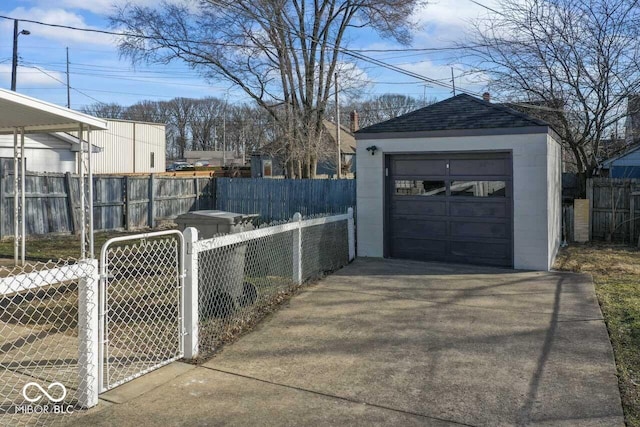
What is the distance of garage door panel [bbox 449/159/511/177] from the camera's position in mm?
9719

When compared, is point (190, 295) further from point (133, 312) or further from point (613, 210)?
point (613, 210)

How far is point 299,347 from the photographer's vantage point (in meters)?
5.12

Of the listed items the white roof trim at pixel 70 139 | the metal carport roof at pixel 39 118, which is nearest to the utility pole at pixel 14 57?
the white roof trim at pixel 70 139

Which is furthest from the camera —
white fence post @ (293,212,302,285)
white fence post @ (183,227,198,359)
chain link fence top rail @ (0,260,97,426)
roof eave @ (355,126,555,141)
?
roof eave @ (355,126,555,141)

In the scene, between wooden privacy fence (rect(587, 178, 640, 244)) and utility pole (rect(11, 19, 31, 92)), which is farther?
utility pole (rect(11, 19, 31, 92))

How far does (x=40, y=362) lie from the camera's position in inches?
174

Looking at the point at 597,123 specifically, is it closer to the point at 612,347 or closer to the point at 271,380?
the point at 612,347

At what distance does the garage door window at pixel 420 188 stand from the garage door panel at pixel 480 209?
14.6 inches

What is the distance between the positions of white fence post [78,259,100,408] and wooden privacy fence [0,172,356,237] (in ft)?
36.2

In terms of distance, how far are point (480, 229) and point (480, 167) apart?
3.80 feet

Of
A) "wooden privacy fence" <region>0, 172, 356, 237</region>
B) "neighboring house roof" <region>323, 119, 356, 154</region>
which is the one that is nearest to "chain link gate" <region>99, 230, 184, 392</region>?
"wooden privacy fence" <region>0, 172, 356, 237</region>

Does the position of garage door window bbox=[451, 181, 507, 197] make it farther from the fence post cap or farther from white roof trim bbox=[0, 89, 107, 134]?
the fence post cap

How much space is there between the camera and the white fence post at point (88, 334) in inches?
141

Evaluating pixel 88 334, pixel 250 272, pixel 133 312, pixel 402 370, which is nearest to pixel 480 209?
pixel 250 272
